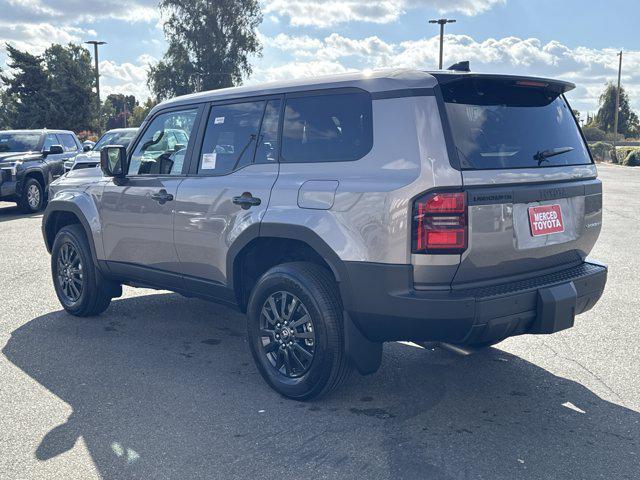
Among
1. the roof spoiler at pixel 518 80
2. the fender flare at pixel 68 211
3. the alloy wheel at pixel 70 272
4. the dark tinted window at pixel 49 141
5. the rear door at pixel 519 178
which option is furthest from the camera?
the dark tinted window at pixel 49 141

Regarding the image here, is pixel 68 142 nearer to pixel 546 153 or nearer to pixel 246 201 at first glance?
pixel 246 201

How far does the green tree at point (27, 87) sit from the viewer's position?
49.2 metres

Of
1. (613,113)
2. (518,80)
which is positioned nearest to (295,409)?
(518,80)

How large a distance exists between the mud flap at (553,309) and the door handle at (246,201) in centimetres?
172

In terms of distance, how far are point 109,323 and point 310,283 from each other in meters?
2.65

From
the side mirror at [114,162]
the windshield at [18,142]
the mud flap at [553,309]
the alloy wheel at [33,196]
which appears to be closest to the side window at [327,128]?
the mud flap at [553,309]

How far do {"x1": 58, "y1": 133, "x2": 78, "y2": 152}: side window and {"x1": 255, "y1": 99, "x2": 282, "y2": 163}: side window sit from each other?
13.0 metres

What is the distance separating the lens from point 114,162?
5395mm

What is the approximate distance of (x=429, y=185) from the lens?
133 inches

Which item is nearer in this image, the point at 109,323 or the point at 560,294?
the point at 560,294

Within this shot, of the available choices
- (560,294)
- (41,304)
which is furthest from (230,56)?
(560,294)

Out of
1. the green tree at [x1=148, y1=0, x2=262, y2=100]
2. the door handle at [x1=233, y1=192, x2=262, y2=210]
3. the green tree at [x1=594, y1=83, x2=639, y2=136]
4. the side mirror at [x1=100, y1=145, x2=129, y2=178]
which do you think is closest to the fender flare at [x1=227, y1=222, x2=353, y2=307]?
the door handle at [x1=233, y1=192, x2=262, y2=210]

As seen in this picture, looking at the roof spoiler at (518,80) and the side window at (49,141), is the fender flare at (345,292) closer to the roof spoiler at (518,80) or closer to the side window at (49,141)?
the roof spoiler at (518,80)

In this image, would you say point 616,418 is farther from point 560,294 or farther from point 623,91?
point 623,91
